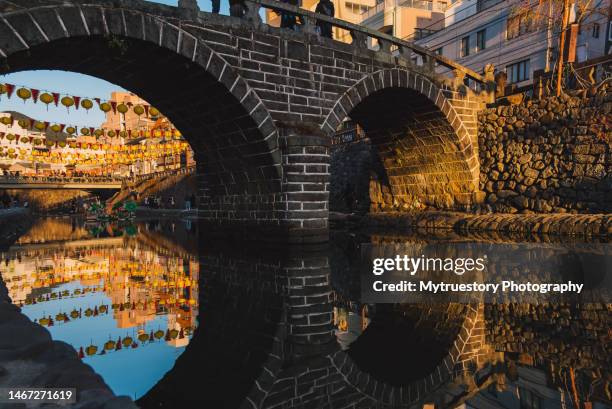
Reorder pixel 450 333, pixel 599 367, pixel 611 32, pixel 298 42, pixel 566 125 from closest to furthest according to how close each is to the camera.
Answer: pixel 599 367 → pixel 450 333 → pixel 298 42 → pixel 566 125 → pixel 611 32

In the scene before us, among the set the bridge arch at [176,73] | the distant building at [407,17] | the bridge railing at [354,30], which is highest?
the distant building at [407,17]

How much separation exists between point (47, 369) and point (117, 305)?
11.7 ft

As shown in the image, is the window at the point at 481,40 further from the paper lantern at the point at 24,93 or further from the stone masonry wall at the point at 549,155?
the paper lantern at the point at 24,93

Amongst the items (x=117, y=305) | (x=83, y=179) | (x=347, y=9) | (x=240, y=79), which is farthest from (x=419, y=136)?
(x=83, y=179)

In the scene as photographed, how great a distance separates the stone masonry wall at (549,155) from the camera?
15297 mm

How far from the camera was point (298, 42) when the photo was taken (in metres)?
13.5

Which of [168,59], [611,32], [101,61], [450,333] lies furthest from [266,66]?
[611,32]

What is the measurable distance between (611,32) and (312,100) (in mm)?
→ 18885

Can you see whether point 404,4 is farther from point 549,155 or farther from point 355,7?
point 549,155

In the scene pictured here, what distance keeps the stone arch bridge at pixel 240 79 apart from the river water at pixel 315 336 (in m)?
4.31

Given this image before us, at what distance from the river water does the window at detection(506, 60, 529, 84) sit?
22.3 meters

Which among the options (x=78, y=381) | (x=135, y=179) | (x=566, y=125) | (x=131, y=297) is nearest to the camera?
(x=78, y=381)

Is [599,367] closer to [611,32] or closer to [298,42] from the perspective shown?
[298,42]

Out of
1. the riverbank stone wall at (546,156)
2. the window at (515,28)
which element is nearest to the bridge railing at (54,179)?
the riverbank stone wall at (546,156)
